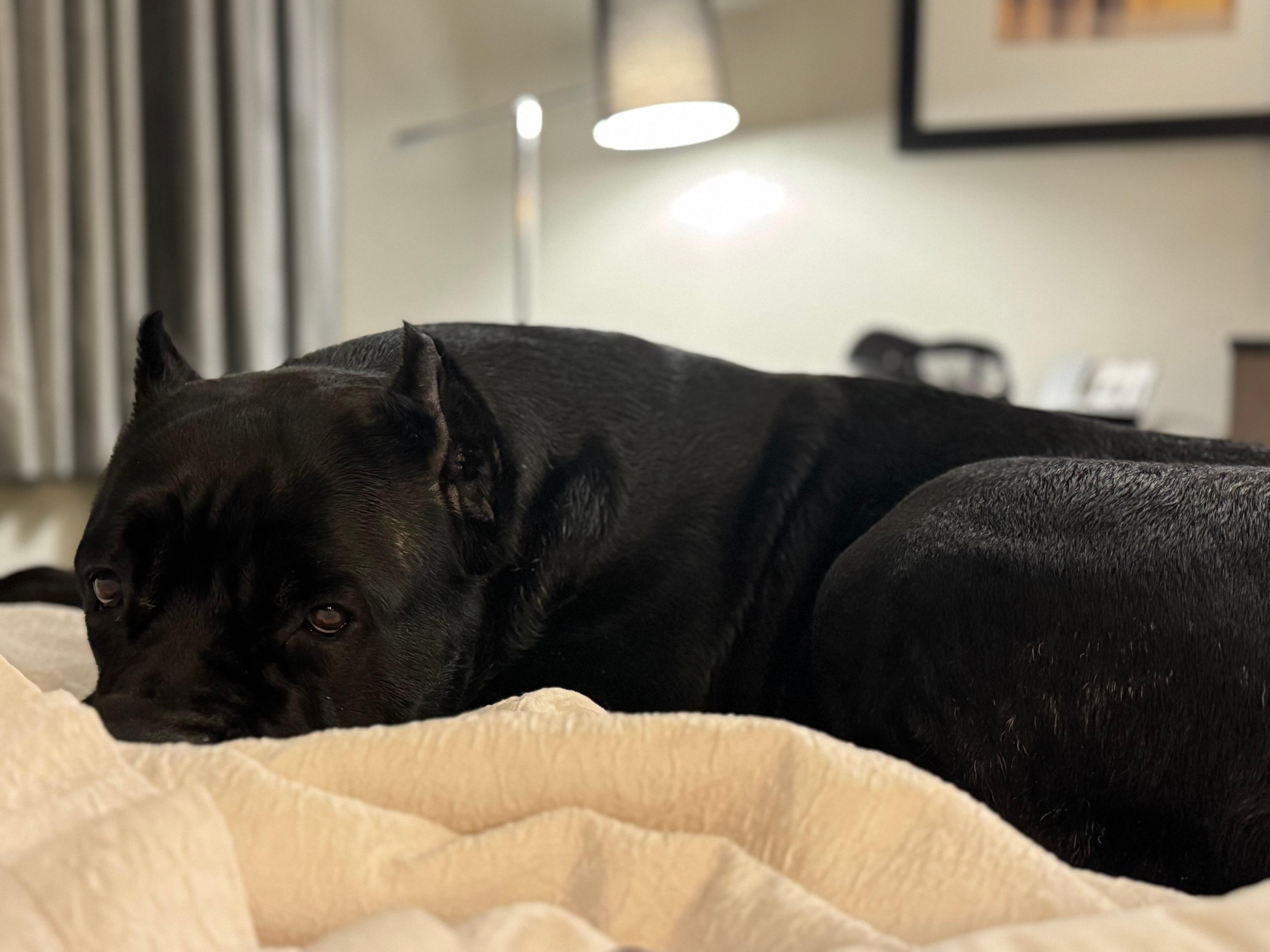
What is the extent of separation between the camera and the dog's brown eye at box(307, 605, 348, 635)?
0.94m

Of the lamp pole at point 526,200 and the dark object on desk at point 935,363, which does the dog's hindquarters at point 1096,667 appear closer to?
the dark object on desk at point 935,363

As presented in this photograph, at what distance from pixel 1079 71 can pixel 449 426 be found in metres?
3.10

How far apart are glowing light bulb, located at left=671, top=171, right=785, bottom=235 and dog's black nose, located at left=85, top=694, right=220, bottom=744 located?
312cm

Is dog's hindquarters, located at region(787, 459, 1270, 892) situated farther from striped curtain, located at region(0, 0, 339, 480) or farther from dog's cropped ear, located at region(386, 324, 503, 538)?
striped curtain, located at region(0, 0, 339, 480)

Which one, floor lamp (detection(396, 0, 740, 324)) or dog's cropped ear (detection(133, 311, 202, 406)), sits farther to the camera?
floor lamp (detection(396, 0, 740, 324))

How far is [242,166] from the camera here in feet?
9.61

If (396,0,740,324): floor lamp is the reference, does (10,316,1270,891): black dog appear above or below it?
below

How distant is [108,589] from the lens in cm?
98

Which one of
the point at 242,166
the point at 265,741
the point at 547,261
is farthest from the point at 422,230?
the point at 265,741

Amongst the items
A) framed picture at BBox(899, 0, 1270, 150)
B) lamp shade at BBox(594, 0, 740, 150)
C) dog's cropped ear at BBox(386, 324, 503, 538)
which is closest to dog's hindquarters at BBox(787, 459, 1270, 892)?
dog's cropped ear at BBox(386, 324, 503, 538)

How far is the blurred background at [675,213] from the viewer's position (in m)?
2.93

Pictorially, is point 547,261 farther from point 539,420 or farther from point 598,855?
point 598,855

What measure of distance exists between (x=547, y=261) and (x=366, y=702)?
3.09 meters

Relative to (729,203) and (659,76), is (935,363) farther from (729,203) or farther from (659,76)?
(659,76)
